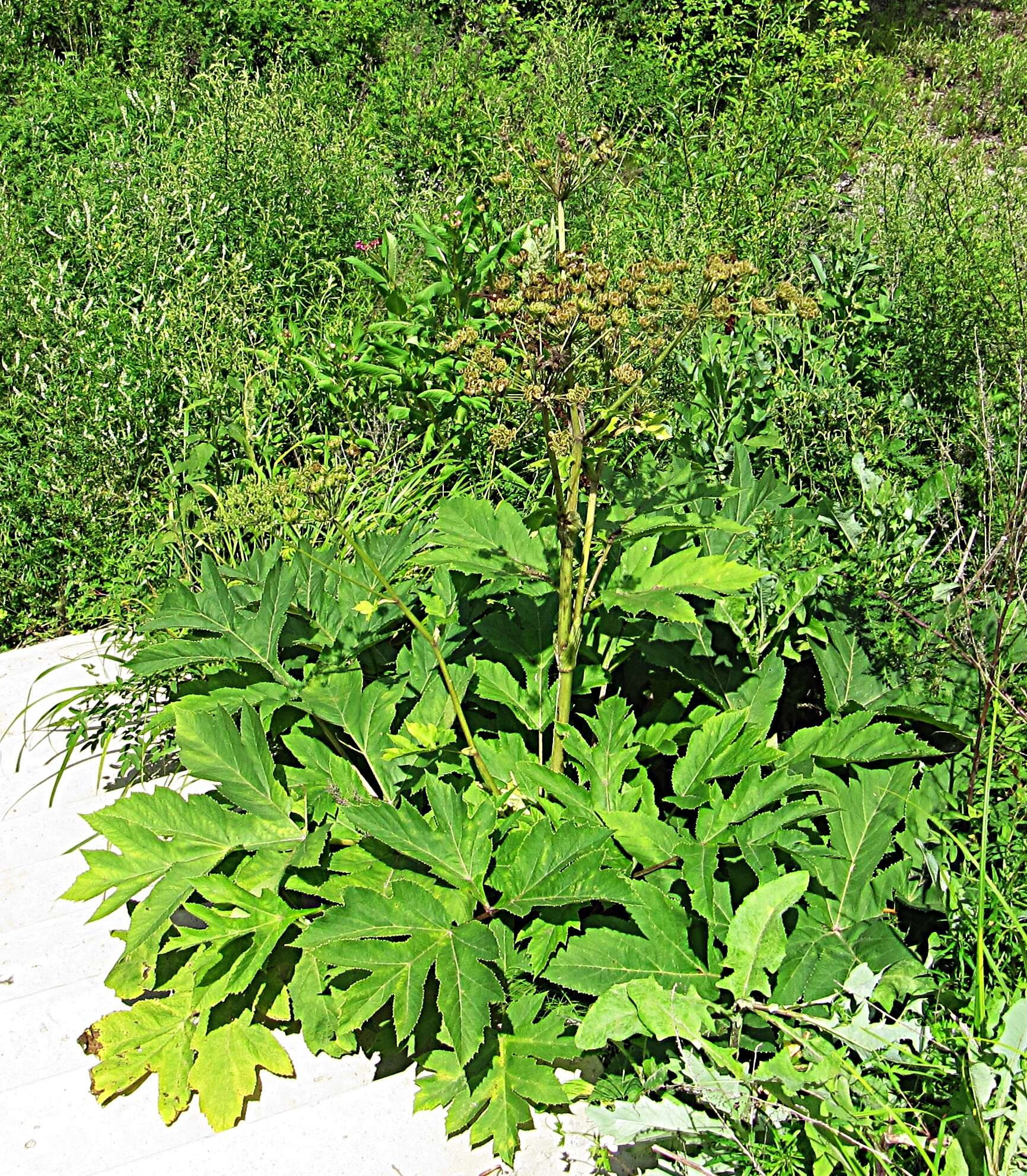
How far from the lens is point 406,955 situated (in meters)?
1.80

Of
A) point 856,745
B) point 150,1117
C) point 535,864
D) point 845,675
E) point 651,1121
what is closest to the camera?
point 651,1121

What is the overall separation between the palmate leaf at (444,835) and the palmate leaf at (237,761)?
27 centimetres

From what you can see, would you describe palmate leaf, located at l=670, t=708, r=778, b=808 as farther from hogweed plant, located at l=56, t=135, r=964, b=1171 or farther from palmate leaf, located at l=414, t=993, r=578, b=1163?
palmate leaf, located at l=414, t=993, r=578, b=1163

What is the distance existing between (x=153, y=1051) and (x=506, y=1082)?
0.67m

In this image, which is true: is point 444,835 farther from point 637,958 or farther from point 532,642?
point 532,642

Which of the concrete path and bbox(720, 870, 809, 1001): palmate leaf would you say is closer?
bbox(720, 870, 809, 1001): palmate leaf

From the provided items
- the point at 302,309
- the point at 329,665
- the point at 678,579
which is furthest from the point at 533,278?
the point at 302,309

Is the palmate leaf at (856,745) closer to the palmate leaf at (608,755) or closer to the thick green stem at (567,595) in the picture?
the palmate leaf at (608,755)

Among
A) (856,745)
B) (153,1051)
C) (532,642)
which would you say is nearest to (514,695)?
(532,642)

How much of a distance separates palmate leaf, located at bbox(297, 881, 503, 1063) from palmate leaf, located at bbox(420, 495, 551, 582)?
0.62 meters

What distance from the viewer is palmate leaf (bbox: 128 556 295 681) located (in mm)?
2328

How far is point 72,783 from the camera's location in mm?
2805

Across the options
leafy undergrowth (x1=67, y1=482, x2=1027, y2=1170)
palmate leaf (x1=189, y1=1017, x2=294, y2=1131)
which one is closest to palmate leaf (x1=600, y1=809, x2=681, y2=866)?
leafy undergrowth (x1=67, y1=482, x2=1027, y2=1170)

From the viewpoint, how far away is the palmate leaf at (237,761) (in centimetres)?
213
